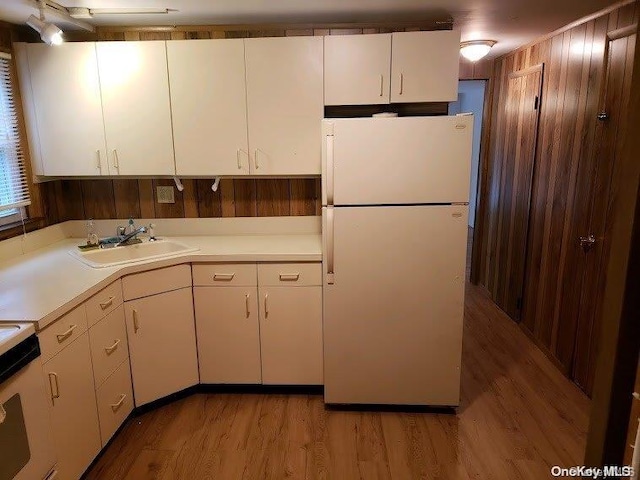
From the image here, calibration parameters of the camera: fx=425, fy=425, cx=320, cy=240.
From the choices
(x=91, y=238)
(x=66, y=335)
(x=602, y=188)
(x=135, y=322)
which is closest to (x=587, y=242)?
(x=602, y=188)

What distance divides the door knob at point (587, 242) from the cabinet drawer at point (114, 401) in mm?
2739

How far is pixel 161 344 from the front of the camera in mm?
2469

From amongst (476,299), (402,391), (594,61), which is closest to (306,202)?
(402,391)

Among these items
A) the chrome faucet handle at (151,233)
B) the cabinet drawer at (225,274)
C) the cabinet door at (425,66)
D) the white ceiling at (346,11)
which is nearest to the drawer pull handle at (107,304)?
the cabinet drawer at (225,274)

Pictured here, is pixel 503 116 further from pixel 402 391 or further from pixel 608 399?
pixel 608 399

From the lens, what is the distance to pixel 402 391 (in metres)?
2.47

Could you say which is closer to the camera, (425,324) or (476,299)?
(425,324)

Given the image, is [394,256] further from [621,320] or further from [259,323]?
[621,320]

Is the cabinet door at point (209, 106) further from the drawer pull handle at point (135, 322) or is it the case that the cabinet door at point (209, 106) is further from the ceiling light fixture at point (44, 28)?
the drawer pull handle at point (135, 322)

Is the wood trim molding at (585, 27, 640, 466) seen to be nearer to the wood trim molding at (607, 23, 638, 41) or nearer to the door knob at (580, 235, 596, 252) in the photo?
the wood trim molding at (607, 23, 638, 41)

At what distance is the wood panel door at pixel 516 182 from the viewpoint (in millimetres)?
3305

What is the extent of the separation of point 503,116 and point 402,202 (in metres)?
2.22

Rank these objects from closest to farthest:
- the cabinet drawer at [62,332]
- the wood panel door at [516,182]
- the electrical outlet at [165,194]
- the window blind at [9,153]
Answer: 1. the cabinet drawer at [62,332]
2. the window blind at [9,153]
3. the electrical outlet at [165,194]
4. the wood panel door at [516,182]

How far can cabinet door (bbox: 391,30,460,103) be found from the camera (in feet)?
7.75
